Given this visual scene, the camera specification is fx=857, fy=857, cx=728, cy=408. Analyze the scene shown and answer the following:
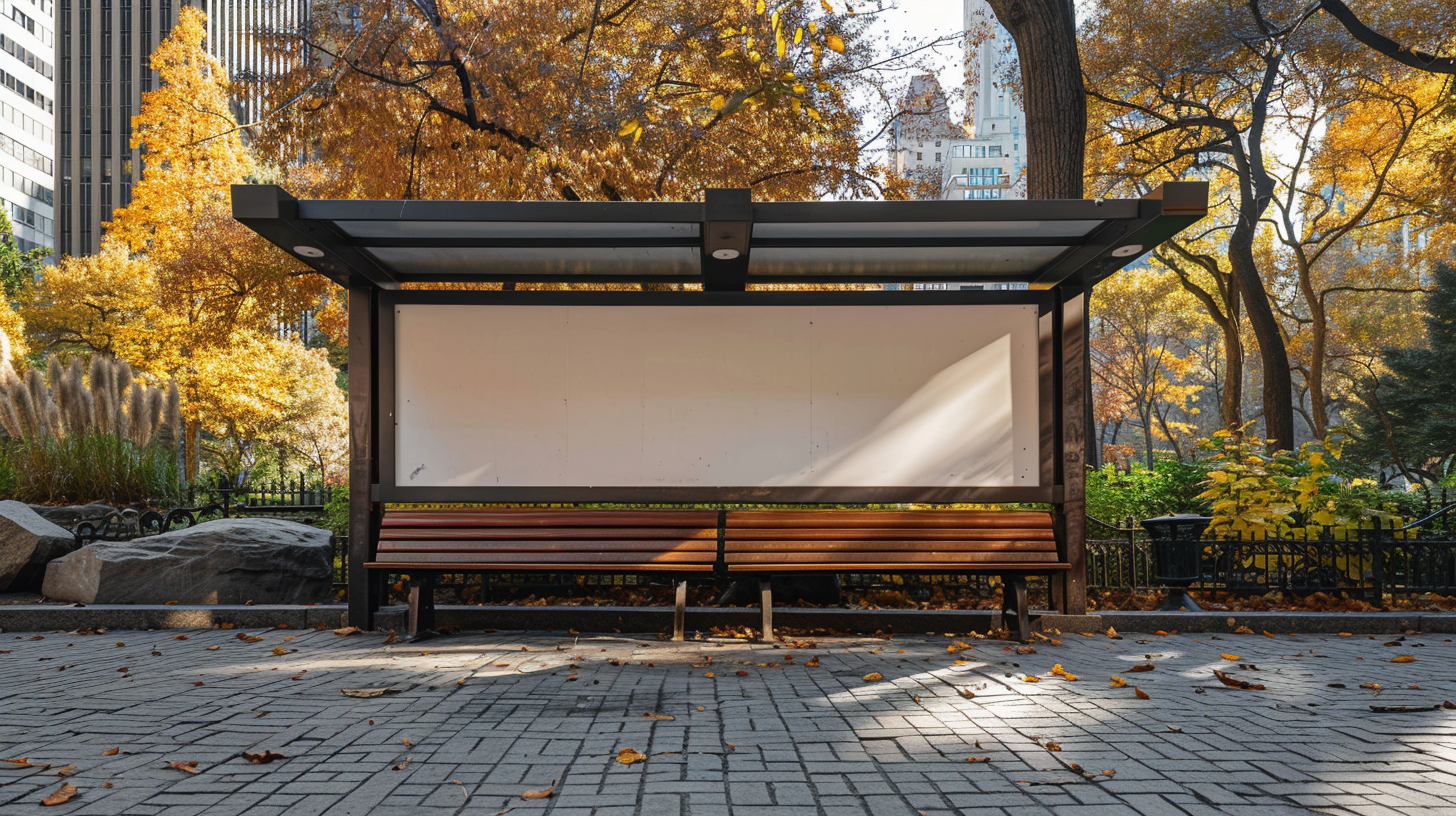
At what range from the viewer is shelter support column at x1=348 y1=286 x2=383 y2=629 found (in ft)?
21.4

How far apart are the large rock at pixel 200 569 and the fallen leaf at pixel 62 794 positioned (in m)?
4.51

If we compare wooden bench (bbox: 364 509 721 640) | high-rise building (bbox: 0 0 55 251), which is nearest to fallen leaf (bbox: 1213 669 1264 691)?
wooden bench (bbox: 364 509 721 640)

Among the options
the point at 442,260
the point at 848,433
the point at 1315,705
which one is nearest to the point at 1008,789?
the point at 1315,705

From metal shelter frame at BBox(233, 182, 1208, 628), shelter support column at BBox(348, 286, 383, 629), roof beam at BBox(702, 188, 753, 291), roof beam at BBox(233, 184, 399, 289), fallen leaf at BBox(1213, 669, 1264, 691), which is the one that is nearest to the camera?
fallen leaf at BBox(1213, 669, 1264, 691)

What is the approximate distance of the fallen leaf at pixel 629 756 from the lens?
3.37m

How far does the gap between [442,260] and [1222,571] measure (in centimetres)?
712

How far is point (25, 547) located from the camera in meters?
7.77

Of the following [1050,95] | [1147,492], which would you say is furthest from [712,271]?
[1147,492]

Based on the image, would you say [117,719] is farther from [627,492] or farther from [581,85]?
[581,85]

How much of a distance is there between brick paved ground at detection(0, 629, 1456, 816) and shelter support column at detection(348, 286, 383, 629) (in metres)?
0.73

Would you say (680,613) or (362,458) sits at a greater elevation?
(362,458)

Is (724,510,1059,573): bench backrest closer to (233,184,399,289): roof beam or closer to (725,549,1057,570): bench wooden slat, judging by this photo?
(725,549,1057,570): bench wooden slat

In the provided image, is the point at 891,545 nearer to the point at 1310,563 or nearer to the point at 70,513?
the point at 1310,563

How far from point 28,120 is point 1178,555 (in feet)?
276
